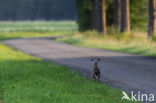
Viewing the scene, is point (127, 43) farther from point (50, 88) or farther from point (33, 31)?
point (33, 31)

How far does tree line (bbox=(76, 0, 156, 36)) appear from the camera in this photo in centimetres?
4291

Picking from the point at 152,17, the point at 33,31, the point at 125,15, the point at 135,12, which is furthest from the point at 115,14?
the point at 33,31

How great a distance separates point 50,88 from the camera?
14.6 m

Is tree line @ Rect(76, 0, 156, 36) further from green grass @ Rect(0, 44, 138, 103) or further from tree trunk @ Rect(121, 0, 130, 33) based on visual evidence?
green grass @ Rect(0, 44, 138, 103)

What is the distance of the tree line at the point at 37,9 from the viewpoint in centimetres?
17688

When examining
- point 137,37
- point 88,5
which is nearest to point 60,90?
point 137,37

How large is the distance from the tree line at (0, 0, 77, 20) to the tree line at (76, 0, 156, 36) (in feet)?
366

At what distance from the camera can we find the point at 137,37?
1594 inches

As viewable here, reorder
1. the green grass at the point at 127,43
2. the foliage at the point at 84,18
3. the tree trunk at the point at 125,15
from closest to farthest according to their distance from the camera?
the green grass at the point at 127,43 < the tree trunk at the point at 125,15 < the foliage at the point at 84,18

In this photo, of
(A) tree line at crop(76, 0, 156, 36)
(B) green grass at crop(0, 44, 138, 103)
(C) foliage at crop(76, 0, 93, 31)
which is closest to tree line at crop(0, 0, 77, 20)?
(C) foliage at crop(76, 0, 93, 31)

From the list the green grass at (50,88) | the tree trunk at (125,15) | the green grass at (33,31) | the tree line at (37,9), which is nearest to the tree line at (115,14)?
the tree trunk at (125,15)

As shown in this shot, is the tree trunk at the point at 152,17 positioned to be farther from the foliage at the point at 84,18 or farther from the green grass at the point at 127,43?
the foliage at the point at 84,18

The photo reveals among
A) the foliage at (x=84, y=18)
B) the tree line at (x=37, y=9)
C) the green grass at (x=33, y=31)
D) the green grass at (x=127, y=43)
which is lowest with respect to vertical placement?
the tree line at (x=37, y=9)

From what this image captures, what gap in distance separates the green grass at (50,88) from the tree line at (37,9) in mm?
157136
